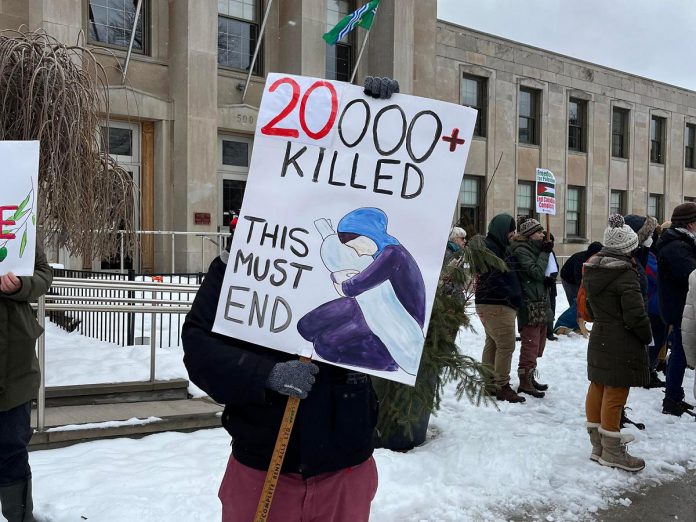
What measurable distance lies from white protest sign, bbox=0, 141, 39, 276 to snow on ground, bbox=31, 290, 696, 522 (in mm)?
1444

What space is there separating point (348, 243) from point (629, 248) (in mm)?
3544

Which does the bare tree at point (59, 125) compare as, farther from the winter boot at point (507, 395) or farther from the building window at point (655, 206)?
the building window at point (655, 206)

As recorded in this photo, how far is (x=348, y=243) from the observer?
2195 mm

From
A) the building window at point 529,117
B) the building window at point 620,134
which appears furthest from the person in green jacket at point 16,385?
the building window at point 620,134

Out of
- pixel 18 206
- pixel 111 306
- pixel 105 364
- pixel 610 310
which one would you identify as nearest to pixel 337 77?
pixel 105 364

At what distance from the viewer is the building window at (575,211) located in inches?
958

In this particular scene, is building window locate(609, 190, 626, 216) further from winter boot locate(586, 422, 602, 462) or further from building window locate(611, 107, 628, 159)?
winter boot locate(586, 422, 602, 462)

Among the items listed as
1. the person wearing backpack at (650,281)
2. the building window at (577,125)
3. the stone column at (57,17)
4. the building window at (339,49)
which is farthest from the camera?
the building window at (577,125)

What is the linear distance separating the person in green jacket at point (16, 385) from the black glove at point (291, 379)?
6.08 feet

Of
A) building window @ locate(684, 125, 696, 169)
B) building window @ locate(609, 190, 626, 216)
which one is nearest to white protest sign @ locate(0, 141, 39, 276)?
building window @ locate(609, 190, 626, 216)

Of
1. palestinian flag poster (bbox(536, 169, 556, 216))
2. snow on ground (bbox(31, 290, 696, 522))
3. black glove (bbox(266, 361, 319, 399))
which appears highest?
palestinian flag poster (bbox(536, 169, 556, 216))

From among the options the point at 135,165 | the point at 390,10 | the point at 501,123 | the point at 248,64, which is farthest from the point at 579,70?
the point at 135,165

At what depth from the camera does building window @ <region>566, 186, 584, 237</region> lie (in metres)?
24.3

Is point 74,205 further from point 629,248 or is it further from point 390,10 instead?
point 390,10
